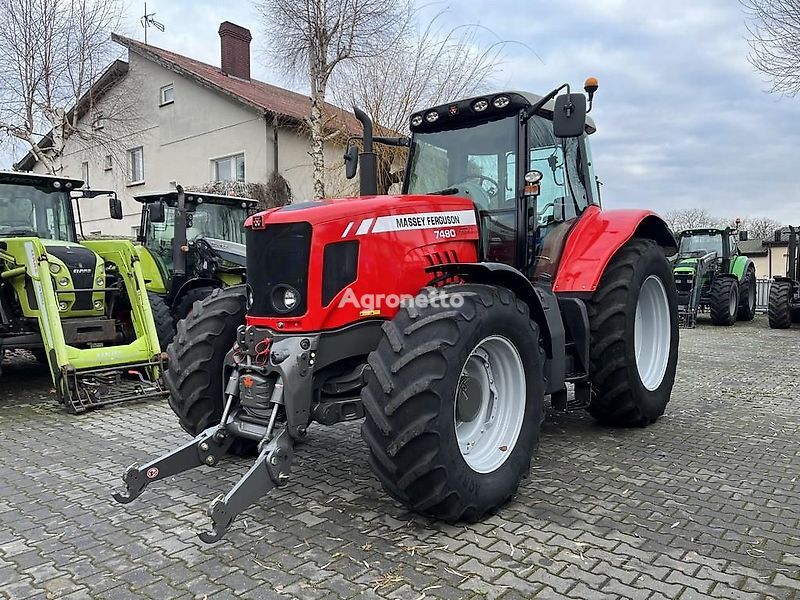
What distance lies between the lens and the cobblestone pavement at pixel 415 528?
8.90 feet

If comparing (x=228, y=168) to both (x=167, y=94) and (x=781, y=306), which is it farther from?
(x=781, y=306)

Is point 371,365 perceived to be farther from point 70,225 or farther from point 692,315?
point 692,315

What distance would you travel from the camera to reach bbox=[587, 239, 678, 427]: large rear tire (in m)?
4.66

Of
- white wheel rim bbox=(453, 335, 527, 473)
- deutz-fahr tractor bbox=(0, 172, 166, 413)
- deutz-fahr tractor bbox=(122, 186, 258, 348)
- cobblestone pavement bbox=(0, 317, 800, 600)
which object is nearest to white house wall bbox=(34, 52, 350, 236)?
deutz-fahr tractor bbox=(122, 186, 258, 348)

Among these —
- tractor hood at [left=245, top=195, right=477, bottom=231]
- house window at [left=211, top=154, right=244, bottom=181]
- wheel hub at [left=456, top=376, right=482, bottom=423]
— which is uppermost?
house window at [left=211, top=154, right=244, bottom=181]

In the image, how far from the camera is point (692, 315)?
47.2 ft

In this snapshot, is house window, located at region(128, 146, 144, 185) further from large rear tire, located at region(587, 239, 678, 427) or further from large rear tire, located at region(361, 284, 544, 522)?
large rear tire, located at region(361, 284, 544, 522)

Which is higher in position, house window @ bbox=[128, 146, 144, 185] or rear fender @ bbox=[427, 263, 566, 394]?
house window @ bbox=[128, 146, 144, 185]

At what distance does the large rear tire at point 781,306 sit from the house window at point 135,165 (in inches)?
728

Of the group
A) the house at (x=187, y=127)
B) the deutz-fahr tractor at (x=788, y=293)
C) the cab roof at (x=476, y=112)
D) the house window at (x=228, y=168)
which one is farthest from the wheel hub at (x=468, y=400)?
the house window at (x=228, y=168)

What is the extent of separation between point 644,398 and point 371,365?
280 centimetres

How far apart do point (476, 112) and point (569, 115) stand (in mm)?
777

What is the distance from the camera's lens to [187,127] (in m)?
19.0

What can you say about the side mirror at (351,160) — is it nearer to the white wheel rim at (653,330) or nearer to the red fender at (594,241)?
the red fender at (594,241)
